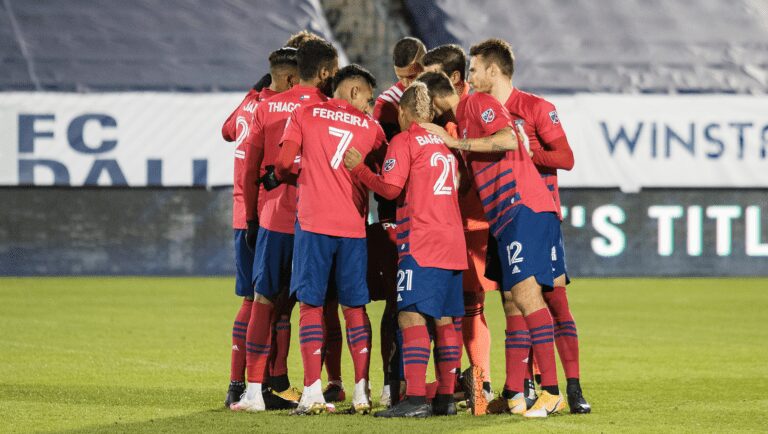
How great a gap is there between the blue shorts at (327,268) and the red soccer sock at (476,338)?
2.88 feet

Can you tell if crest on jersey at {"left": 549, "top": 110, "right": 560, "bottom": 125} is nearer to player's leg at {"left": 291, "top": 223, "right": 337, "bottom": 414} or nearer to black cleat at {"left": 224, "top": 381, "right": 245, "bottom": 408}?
player's leg at {"left": 291, "top": 223, "right": 337, "bottom": 414}

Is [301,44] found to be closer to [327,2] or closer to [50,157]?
[50,157]

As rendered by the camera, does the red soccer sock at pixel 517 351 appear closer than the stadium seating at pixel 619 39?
Yes

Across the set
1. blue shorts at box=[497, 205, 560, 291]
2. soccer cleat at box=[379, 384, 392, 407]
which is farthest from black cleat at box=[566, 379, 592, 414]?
soccer cleat at box=[379, 384, 392, 407]

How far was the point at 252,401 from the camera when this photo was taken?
25.6 ft

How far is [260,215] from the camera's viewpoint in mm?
7969

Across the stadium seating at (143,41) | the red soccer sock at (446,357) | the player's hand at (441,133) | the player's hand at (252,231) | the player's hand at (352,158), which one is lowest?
the red soccer sock at (446,357)

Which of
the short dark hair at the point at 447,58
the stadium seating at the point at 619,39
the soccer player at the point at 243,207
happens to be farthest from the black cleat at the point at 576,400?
the stadium seating at the point at 619,39

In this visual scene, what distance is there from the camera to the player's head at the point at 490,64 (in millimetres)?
7848

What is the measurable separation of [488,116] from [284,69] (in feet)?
4.53

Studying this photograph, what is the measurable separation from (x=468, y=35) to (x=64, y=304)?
8.51 metres

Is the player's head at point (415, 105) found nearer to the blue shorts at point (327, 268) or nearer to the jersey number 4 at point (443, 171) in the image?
the jersey number 4 at point (443, 171)

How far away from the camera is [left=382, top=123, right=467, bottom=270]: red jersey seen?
7.52 metres

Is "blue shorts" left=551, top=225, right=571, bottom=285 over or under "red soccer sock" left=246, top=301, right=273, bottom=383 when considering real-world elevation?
over
